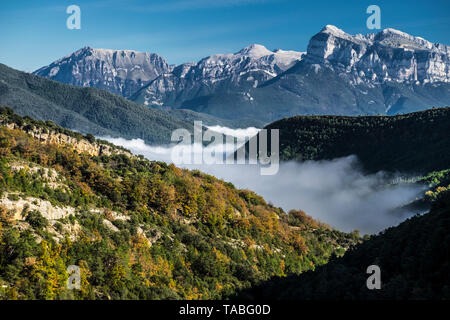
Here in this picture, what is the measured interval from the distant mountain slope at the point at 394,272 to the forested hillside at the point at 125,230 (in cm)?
725

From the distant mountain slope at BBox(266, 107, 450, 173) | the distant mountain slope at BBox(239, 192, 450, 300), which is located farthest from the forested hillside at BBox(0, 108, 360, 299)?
the distant mountain slope at BBox(266, 107, 450, 173)

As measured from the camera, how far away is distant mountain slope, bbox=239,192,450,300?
34688mm

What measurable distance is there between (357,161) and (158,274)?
167m

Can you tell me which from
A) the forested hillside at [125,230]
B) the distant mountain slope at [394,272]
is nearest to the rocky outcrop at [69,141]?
the forested hillside at [125,230]

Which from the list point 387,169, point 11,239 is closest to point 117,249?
point 11,239

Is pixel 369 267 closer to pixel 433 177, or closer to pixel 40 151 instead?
pixel 40 151

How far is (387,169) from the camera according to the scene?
585ft

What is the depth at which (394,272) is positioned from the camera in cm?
3969

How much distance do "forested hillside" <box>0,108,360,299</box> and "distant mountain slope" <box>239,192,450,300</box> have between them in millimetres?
7252

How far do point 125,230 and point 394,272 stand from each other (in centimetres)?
2728

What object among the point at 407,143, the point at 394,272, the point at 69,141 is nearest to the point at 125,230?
the point at 394,272

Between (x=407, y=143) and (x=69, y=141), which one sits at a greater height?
(x=407, y=143)

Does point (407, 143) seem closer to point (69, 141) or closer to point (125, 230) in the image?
point (69, 141)

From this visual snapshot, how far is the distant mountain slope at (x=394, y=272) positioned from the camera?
114 feet
